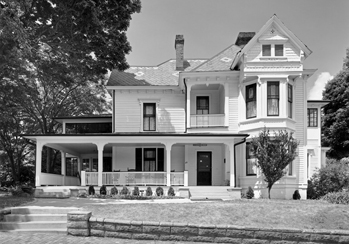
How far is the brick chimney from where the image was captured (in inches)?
990

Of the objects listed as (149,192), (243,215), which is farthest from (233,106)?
(243,215)

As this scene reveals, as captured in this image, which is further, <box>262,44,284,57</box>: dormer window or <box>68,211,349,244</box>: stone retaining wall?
<box>262,44,284,57</box>: dormer window

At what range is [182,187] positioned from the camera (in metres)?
19.1

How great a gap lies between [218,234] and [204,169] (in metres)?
14.0

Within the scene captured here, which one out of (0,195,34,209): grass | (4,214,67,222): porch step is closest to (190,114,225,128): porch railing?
(0,195,34,209): grass

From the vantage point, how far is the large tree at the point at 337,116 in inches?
1459

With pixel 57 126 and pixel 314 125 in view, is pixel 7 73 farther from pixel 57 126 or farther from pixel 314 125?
pixel 314 125

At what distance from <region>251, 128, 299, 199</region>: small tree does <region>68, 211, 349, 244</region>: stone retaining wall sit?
9.01m

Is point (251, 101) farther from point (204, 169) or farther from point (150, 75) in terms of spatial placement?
point (150, 75)

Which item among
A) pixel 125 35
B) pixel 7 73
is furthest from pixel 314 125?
pixel 7 73

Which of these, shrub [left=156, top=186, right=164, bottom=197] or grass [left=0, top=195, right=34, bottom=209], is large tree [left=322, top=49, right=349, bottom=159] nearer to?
shrub [left=156, top=186, right=164, bottom=197]

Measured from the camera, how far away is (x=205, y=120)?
71.2ft

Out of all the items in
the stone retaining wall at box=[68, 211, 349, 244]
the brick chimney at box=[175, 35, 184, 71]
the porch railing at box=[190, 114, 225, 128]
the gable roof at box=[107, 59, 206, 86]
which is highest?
the brick chimney at box=[175, 35, 184, 71]

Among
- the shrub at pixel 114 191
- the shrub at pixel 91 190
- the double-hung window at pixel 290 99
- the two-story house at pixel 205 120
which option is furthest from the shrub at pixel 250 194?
the shrub at pixel 91 190
